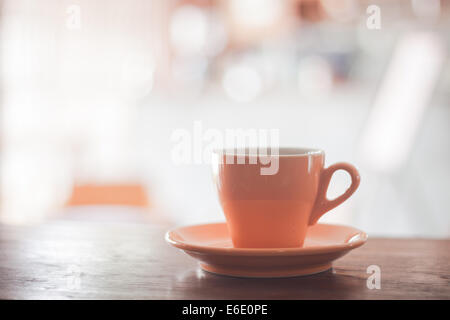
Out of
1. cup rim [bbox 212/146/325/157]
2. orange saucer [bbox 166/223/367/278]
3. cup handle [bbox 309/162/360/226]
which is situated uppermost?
cup rim [bbox 212/146/325/157]

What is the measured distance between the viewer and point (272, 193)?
539 millimetres

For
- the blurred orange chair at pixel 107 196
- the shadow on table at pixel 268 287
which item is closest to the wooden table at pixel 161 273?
the shadow on table at pixel 268 287

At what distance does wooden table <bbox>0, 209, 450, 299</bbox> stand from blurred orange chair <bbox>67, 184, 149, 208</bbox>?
1624 millimetres

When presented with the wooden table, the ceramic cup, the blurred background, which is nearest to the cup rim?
the ceramic cup

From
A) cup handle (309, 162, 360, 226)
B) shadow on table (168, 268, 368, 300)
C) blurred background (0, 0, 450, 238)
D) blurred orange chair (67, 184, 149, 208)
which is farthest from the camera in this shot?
blurred background (0, 0, 450, 238)

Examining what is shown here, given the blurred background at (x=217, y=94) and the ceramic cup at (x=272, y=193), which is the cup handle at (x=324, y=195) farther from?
the blurred background at (x=217, y=94)

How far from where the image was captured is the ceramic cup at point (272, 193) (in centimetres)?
53

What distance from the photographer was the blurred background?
114 inches

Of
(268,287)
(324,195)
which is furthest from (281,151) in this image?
(268,287)

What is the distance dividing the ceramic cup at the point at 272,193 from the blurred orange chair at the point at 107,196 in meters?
1.80

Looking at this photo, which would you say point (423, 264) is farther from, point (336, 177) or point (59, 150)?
point (59, 150)

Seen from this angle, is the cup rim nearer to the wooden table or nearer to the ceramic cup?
the ceramic cup

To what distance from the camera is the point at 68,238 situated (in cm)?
71
